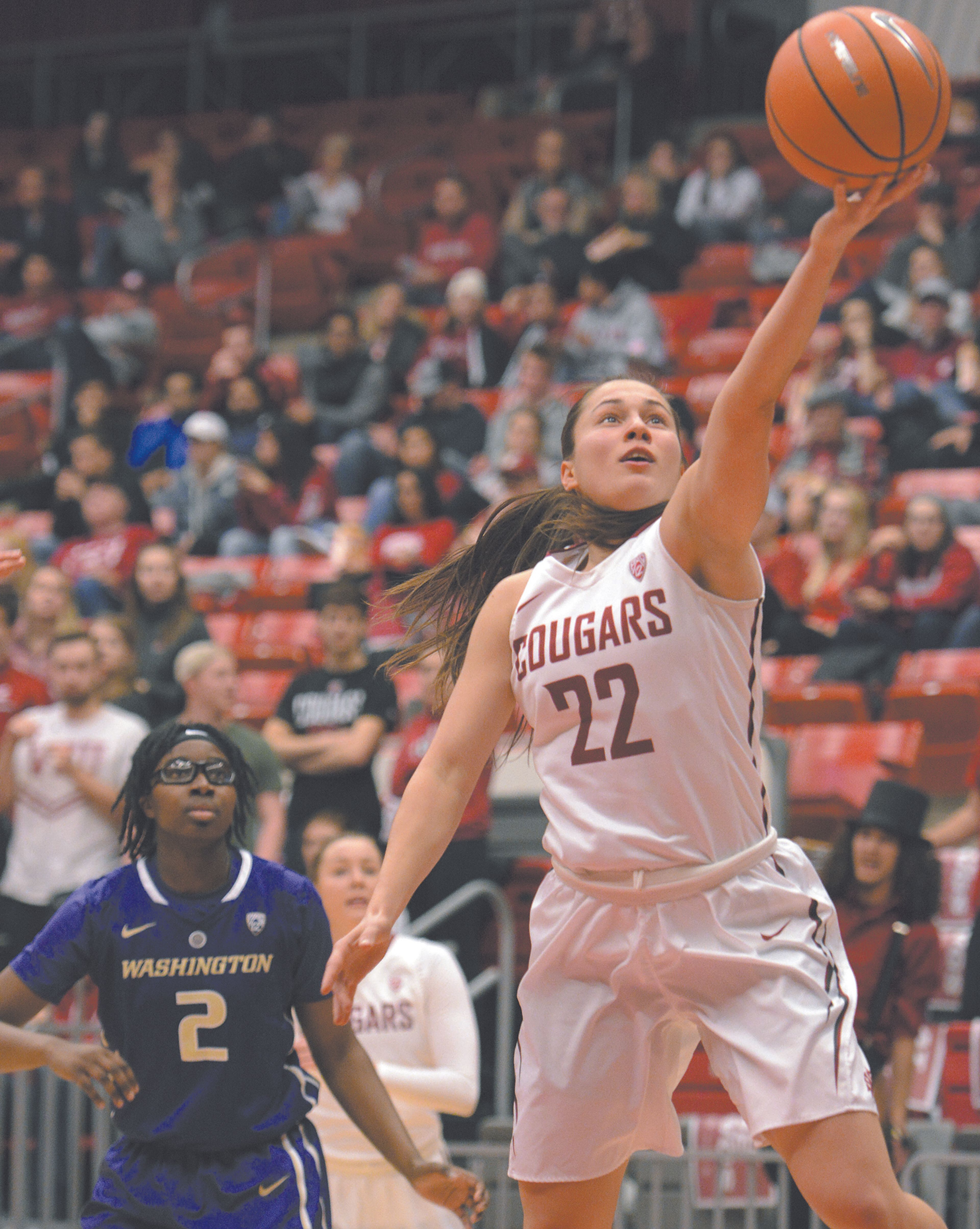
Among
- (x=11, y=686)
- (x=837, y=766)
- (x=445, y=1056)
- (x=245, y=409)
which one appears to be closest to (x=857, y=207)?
(x=445, y=1056)

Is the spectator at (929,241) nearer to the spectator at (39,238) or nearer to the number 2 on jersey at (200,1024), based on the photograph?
the spectator at (39,238)

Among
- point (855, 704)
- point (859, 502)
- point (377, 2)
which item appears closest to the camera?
point (855, 704)

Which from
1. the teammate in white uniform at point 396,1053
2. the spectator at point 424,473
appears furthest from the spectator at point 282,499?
the teammate in white uniform at point 396,1053

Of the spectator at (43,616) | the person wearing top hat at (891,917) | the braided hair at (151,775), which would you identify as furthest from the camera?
the spectator at (43,616)

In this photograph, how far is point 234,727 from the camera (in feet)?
20.7

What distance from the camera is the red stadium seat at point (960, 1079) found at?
215 inches

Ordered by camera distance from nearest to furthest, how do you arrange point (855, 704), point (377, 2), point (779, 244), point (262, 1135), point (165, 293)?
1. point (262, 1135)
2. point (855, 704)
3. point (779, 244)
4. point (165, 293)
5. point (377, 2)

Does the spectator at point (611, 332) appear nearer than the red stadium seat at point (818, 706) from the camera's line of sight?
No

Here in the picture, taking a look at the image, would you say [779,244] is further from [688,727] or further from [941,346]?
[688,727]

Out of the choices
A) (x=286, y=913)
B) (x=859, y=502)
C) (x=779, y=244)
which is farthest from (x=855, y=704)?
(x=779, y=244)

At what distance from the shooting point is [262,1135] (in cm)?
342

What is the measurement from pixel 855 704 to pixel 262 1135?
4.42 m

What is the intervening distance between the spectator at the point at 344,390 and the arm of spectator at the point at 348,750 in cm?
549

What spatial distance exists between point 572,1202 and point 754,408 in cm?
149
